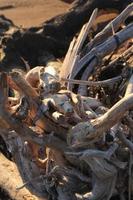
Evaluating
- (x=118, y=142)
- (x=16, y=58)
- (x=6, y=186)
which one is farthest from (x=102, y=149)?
(x=16, y=58)

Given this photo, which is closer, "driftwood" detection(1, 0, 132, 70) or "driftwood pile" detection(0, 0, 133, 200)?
"driftwood pile" detection(0, 0, 133, 200)

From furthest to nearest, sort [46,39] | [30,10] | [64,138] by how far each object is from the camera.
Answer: [30,10], [46,39], [64,138]

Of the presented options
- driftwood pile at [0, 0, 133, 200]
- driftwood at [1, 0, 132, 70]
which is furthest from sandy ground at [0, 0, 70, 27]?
driftwood pile at [0, 0, 133, 200]

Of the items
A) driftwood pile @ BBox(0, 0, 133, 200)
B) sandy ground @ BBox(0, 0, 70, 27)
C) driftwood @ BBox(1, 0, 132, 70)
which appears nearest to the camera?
driftwood pile @ BBox(0, 0, 133, 200)

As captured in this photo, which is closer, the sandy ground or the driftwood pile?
the driftwood pile

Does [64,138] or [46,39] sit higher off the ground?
[46,39]

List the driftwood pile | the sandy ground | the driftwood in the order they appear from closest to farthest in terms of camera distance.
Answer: the driftwood pile → the driftwood → the sandy ground

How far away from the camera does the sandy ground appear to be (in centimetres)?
863

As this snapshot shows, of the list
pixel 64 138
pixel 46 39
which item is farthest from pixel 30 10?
pixel 64 138

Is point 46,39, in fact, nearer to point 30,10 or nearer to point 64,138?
point 64,138

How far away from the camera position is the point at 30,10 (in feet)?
29.8

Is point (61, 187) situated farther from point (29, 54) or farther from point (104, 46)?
point (29, 54)

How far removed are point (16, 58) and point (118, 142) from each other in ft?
8.40

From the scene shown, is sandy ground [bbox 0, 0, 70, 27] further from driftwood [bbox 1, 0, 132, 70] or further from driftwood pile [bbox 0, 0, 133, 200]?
driftwood pile [bbox 0, 0, 133, 200]
